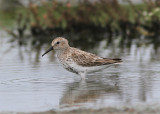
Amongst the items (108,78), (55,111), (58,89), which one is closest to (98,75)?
(108,78)

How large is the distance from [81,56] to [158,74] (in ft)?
5.76

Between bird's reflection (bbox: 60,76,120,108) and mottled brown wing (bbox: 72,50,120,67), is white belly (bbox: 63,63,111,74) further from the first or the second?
bird's reflection (bbox: 60,76,120,108)

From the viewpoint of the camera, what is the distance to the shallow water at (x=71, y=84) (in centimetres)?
784

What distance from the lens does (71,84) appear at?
9805mm

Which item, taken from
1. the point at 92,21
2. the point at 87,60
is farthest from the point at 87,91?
the point at 92,21

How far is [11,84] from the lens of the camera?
32.2ft

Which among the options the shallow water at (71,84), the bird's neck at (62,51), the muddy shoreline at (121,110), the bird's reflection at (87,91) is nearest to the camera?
the muddy shoreline at (121,110)

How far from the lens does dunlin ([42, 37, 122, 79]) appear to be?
1040 centimetres

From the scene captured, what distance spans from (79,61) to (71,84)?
86cm

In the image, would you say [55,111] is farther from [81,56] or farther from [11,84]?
[81,56]

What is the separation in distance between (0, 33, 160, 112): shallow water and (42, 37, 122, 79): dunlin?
24 cm

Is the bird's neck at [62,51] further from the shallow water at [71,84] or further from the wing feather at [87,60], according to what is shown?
the shallow water at [71,84]

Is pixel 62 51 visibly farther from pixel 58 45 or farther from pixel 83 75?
pixel 83 75

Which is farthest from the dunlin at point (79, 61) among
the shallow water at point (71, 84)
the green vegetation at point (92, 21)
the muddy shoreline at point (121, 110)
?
the green vegetation at point (92, 21)
